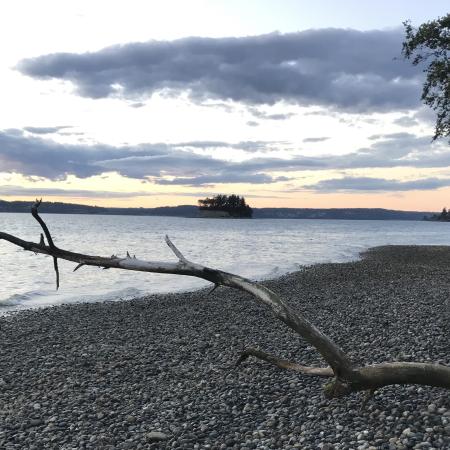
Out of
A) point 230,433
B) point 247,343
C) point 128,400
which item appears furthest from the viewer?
point 247,343

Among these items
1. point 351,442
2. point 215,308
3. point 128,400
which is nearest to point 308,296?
point 215,308

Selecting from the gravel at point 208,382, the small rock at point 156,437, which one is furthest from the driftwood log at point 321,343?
the small rock at point 156,437

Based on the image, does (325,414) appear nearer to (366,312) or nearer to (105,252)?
(366,312)

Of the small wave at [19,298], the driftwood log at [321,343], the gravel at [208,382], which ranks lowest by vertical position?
the small wave at [19,298]

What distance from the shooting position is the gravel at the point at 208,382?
6.93 m

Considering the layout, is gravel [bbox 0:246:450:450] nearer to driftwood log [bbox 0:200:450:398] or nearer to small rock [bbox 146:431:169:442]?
small rock [bbox 146:431:169:442]

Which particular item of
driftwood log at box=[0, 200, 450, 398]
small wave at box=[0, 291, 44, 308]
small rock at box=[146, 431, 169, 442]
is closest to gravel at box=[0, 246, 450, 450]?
small rock at box=[146, 431, 169, 442]

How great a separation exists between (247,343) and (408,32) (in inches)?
972

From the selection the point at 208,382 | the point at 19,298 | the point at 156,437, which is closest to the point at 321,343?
the point at 156,437

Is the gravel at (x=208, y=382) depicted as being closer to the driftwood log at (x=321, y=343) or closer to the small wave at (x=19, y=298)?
the driftwood log at (x=321, y=343)

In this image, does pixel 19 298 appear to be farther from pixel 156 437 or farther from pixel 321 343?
pixel 321 343

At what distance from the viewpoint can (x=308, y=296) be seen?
2055 cm

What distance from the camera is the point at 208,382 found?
367 inches

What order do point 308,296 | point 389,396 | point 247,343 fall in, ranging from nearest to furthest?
1. point 389,396
2. point 247,343
3. point 308,296
